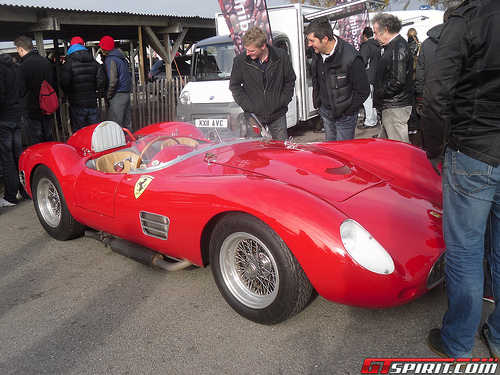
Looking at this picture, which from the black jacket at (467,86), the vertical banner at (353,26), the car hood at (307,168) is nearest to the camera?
the black jacket at (467,86)

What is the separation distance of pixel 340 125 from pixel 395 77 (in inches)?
31.1

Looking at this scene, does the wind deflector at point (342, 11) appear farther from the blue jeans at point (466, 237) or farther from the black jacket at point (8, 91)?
the blue jeans at point (466, 237)

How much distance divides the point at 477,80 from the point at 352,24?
10.1m

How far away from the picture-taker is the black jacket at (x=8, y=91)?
526 centimetres

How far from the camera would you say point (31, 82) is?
6273mm

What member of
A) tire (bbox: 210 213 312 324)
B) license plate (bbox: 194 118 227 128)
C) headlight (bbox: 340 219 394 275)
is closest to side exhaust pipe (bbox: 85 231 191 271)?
tire (bbox: 210 213 312 324)

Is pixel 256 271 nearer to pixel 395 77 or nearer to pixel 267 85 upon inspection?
pixel 267 85

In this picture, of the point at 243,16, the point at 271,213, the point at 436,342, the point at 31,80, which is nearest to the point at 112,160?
the point at 271,213

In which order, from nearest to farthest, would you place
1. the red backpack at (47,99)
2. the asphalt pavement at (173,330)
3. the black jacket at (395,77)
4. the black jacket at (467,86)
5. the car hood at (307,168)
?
the black jacket at (467,86) < the asphalt pavement at (173,330) < the car hood at (307,168) < the black jacket at (395,77) < the red backpack at (47,99)

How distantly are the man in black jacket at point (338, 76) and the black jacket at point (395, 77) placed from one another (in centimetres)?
27

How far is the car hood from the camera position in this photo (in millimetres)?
2785

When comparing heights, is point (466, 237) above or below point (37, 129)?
below

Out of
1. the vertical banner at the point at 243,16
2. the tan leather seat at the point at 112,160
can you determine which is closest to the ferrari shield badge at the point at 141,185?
the tan leather seat at the point at 112,160

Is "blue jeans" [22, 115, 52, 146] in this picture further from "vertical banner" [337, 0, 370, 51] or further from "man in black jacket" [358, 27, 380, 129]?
"vertical banner" [337, 0, 370, 51]
